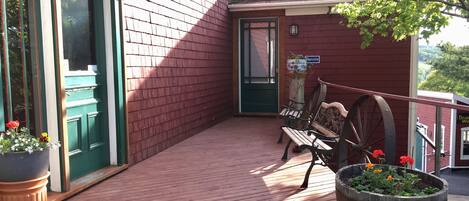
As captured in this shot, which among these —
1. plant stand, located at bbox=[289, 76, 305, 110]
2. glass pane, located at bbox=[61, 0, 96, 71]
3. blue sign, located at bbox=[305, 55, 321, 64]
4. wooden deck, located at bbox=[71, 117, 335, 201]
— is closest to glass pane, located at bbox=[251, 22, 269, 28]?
blue sign, located at bbox=[305, 55, 321, 64]

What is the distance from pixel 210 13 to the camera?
7.21 meters

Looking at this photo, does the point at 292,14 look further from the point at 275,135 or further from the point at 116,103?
the point at 116,103

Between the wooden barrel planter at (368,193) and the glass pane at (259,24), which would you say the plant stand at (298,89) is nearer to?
the glass pane at (259,24)

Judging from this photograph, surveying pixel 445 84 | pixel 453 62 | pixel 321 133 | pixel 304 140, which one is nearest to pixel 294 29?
pixel 321 133

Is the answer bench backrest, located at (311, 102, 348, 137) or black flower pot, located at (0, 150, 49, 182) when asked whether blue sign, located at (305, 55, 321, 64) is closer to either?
bench backrest, located at (311, 102, 348, 137)

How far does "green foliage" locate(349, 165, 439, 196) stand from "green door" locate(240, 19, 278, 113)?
6043 millimetres

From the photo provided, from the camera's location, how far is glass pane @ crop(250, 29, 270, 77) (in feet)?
27.5

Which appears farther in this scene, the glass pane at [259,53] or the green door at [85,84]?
the glass pane at [259,53]

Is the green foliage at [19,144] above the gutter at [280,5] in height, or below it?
below

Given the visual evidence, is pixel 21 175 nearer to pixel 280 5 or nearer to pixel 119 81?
pixel 119 81

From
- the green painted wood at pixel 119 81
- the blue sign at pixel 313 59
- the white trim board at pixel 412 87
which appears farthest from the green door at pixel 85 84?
the white trim board at pixel 412 87

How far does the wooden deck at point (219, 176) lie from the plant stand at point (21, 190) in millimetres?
731

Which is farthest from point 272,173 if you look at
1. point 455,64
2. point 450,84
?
point 450,84

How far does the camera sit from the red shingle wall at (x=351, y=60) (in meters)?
7.86
